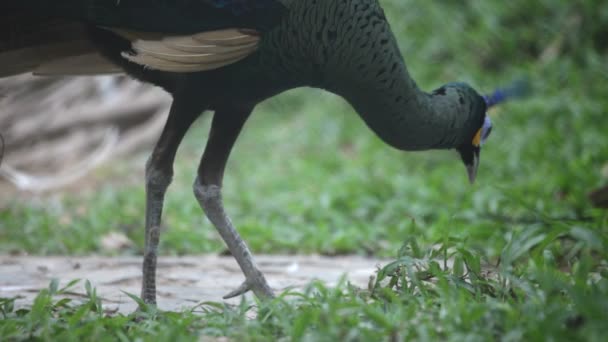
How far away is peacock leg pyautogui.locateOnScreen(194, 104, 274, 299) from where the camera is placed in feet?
Answer: 9.84

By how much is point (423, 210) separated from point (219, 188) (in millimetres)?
2290

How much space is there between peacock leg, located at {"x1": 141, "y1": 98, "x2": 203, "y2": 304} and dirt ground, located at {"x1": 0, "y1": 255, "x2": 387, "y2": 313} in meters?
0.16

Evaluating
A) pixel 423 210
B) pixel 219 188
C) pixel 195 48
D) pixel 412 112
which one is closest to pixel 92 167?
pixel 423 210

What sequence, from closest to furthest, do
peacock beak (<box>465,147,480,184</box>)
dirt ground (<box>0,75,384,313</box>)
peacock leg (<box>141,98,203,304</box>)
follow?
peacock leg (<box>141,98,203,304</box>) → dirt ground (<box>0,75,384,313</box>) → peacock beak (<box>465,147,480,184</box>)

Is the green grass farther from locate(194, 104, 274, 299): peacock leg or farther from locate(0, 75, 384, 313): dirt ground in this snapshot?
locate(0, 75, 384, 313): dirt ground

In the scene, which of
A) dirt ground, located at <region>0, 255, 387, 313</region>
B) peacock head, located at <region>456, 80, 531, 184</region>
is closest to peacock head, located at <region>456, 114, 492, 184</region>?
peacock head, located at <region>456, 80, 531, 184</region>

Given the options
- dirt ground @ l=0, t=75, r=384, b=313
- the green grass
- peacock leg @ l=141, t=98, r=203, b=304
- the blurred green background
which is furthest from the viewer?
the blurred green background

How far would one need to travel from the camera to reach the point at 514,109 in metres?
6.47

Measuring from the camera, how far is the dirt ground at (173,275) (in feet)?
10.5

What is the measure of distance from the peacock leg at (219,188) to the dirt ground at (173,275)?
7.9 inches

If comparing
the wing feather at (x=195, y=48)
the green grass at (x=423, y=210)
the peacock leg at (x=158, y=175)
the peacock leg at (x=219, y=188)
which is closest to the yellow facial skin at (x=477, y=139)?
the green grass at (x=423, y=210)

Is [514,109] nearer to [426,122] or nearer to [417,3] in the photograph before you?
[417,3]

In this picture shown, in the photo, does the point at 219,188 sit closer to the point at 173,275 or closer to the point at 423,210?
the point at 173,275

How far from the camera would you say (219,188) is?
3.20m
